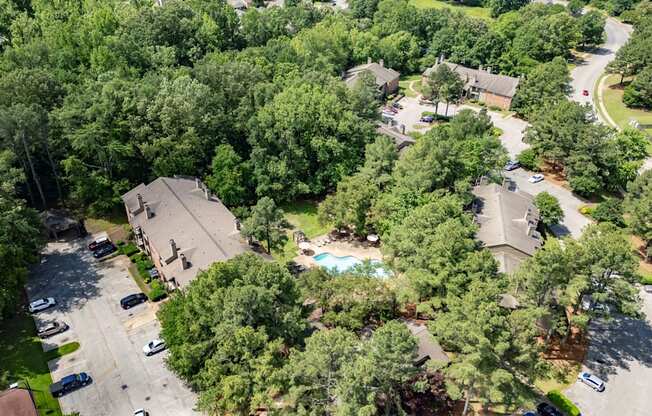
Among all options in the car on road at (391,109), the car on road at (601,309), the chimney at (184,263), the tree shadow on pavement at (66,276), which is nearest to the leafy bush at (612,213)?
the car on road at (601,309)

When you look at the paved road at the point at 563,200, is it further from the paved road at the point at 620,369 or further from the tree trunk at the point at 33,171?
the tree trunk at the point at 33,171

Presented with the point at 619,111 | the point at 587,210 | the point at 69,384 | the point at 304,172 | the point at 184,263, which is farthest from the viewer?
the point at 619,111

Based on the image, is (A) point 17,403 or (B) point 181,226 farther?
(B) point 181,226

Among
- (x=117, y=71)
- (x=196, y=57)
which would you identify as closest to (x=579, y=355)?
(x=117, y=71)

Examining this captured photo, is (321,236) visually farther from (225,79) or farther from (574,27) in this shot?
(574,27)

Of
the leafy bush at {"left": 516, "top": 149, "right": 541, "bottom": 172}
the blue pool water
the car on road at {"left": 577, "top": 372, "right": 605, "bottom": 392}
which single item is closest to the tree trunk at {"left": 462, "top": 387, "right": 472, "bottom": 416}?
the car on road at {"left": 577, "top": 372, "right": 605, "bottom": 392}

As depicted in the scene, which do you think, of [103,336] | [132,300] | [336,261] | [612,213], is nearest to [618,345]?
[612,213]

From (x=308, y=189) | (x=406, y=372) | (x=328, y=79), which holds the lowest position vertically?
(x=308, y=189)

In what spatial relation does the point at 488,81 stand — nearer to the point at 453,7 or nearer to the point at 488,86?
the point at 488,86
